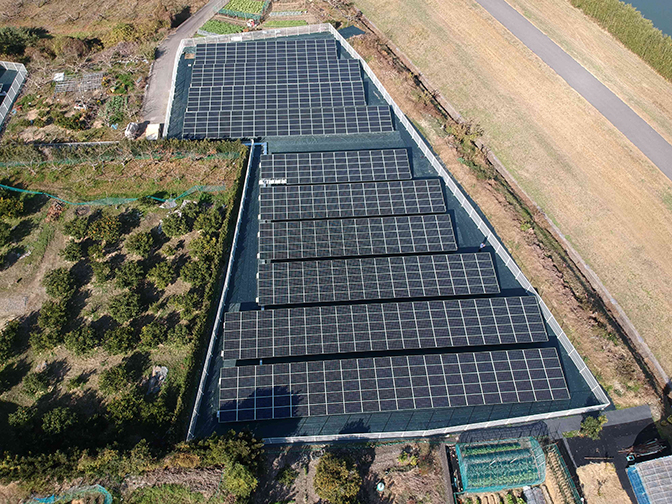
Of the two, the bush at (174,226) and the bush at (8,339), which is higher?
the bush at (174,226)

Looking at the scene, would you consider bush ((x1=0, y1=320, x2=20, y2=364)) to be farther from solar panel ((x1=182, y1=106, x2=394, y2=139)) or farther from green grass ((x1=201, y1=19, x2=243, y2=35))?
green grass ((x1=201, y1=19, x2=243, y2=35))

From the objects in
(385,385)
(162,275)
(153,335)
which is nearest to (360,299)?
(385,385)

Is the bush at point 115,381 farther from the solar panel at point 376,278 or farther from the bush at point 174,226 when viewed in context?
the bush at point 174,226

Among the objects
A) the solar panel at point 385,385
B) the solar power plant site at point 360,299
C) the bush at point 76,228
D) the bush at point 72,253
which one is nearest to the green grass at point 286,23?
the solar power plant site at point 360,299

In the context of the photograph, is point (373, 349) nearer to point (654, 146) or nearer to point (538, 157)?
point (538, 157)

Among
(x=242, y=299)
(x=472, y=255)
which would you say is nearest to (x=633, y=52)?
(x=472, y=255)

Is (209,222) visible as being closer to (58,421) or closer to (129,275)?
(129,275)
